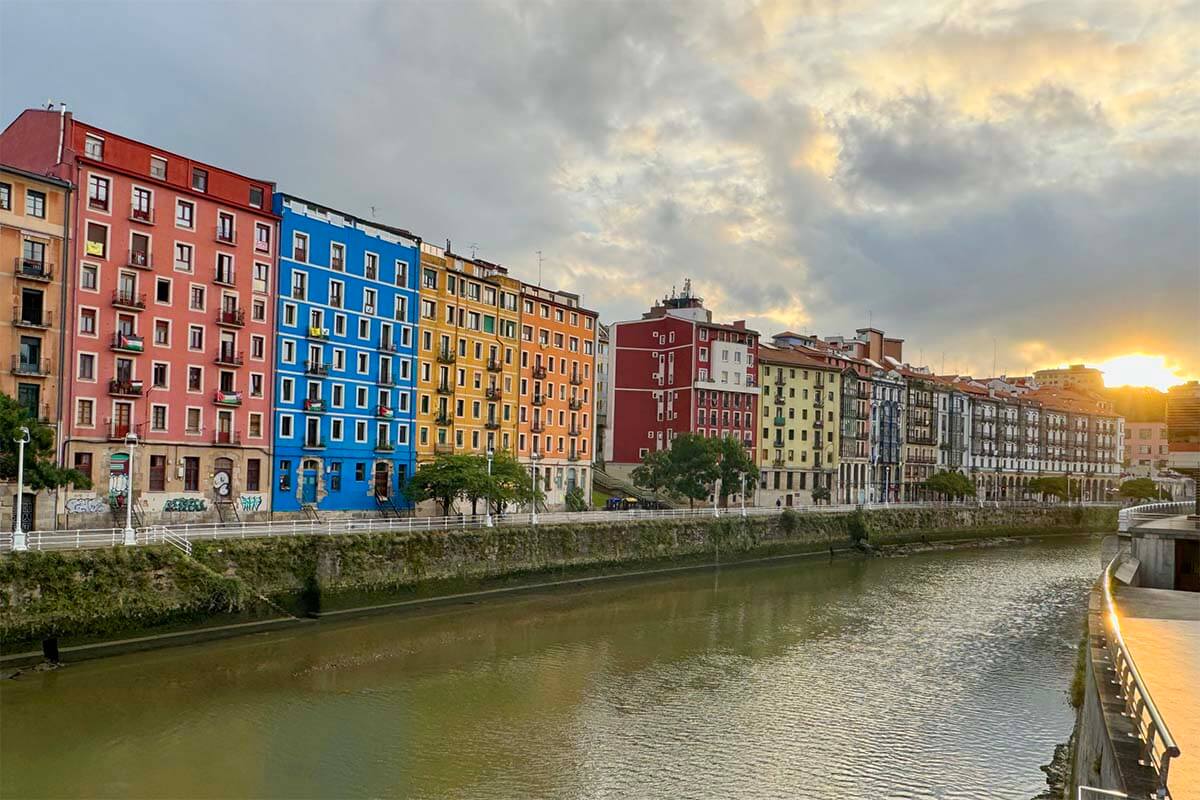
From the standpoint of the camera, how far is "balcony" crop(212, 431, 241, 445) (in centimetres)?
5219

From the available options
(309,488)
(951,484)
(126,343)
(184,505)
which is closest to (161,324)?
(126,343)

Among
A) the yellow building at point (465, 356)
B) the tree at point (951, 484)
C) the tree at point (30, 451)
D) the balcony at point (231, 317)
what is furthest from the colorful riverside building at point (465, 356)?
the tree at point (951, 484)

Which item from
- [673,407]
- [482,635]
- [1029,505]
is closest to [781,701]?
[482,635]

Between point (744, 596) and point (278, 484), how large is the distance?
30.5 meters

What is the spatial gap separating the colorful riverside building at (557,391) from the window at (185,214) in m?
28.4

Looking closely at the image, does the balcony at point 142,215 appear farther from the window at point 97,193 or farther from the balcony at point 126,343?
the balcony at point 126,343

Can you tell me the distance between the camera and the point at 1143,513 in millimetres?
63562

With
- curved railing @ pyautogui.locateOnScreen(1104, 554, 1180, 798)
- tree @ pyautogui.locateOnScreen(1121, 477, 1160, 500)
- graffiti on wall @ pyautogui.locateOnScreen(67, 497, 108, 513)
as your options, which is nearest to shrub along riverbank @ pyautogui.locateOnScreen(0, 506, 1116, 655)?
graffiti on wall @ pyautogui.locateOnScreen(67, 497, 108, 513)

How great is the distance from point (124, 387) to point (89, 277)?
240 inches

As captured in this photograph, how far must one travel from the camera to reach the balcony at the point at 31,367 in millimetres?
43594

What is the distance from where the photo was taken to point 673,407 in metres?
96.4

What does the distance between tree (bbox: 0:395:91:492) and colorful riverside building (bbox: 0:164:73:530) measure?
6.21m

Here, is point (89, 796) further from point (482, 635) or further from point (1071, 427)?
point (1071, 427)

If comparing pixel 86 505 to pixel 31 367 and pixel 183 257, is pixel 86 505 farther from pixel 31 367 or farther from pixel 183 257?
pixel 183 257
